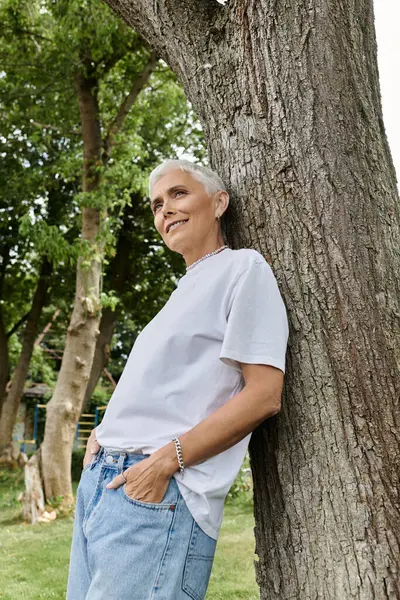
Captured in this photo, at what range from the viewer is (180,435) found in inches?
85.7

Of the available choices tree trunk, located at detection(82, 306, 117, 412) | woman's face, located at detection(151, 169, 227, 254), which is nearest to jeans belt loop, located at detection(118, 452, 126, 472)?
woman's face, located at detection(151, 169, 227, 254)

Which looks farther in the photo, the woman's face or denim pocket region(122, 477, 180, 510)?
the woman's face

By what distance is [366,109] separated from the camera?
270 cm

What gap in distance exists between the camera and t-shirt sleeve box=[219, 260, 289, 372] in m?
2.18

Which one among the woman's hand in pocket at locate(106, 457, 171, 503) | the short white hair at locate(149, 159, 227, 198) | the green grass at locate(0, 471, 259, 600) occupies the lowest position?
the green grass at locate(0, 471, 259, 600)

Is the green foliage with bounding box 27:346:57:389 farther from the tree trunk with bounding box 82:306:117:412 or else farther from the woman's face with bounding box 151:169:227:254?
the woman's face with bounding box 151:169:227:254

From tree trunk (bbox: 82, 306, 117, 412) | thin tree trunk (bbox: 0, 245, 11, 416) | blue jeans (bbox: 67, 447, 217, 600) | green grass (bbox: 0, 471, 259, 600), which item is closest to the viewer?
blue jeans (bbox: 67, 447, 217, 600)

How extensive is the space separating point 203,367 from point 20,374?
17665mm

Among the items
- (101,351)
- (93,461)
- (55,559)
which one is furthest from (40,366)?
(93,461)

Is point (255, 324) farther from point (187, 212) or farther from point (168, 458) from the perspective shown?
point (187, 212)

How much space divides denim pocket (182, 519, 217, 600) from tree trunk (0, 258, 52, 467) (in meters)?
17.2

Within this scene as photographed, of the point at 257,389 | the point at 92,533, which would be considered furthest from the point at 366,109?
the point at 92,533

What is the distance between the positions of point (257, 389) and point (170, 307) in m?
0.56

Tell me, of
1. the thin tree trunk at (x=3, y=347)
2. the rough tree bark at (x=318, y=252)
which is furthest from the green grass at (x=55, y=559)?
the thin tree trunk at (x=3, y=347)
